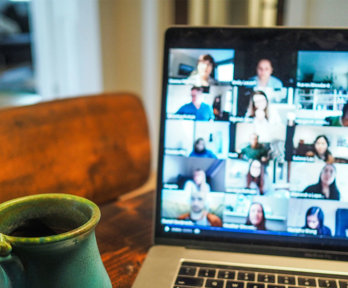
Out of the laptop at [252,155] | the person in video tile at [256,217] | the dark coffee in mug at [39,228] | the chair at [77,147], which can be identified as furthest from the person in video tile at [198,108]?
the chair at [77,147]

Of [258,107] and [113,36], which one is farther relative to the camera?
[113,36]

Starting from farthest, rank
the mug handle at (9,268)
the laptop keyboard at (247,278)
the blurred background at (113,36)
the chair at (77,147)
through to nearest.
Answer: the blurred background at (113,36) < the chair at (77,147) < the laptop keyboard at (247,278) < the mug handle at (9,268)

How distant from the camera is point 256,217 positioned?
56cm

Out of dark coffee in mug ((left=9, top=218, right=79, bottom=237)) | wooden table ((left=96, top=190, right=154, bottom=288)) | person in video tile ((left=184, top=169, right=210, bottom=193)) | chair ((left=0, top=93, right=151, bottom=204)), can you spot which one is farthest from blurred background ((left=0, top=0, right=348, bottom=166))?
dark coffee in mug ((left=9, top=218, right=79, bottom=237))

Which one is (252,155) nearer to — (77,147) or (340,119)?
(340,119)

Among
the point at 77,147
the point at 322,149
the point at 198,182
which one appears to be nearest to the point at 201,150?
the point at 198,182

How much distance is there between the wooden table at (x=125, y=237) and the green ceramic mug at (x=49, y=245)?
0.54ft

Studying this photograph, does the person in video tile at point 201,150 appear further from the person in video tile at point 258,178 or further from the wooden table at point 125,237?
the wooden table at point 125,237

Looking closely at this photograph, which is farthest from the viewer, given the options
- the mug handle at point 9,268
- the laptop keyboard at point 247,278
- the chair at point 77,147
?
the chair at point 77,147

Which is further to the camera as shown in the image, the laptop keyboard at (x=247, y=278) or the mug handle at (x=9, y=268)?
the laptop keyboard at (x=247, y=278)

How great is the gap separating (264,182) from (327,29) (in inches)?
8.3

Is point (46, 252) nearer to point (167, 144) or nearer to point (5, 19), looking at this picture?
point (167, 144)

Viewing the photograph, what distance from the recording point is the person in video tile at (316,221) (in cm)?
55

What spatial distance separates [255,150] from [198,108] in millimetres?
94
